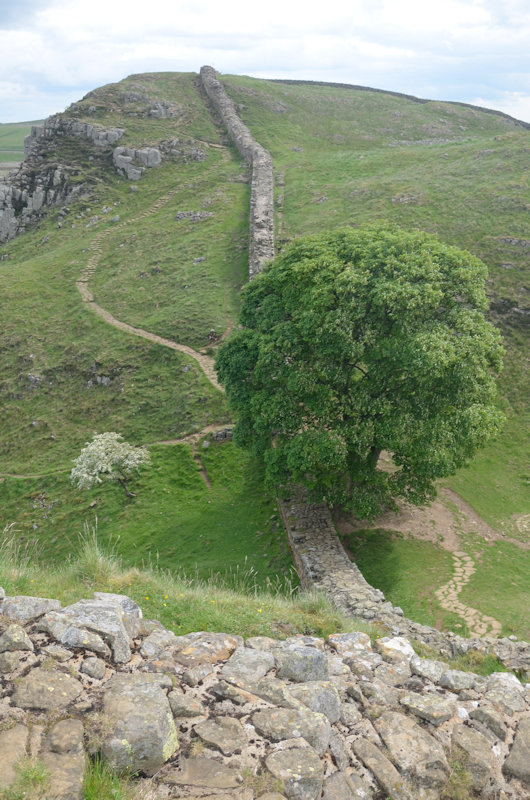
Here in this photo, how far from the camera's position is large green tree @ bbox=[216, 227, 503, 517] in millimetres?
21719

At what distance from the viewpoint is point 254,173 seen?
223 ft

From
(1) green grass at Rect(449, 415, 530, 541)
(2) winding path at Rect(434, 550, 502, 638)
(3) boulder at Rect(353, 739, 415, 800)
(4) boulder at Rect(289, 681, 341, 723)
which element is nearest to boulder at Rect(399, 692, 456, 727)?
(3) boulder at Rect(353, 739, 415, 800)

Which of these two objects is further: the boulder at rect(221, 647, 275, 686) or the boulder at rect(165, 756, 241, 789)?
the boulder at rect(221, 647, 275, 686)

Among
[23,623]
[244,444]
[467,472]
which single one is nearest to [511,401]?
[467,472]

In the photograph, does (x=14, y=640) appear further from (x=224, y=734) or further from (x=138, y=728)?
(x=224, y=734)

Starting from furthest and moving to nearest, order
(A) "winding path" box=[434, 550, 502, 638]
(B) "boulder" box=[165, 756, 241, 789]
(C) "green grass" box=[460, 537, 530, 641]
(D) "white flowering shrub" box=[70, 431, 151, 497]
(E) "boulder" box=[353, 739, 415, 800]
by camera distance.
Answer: (D) "white flowering shrub" box=[70, 431, 151, 497] < (C) "green grass" box=[460, 537, 530, 641] < (A) "winding path" box=[434, 550, 502, 638] < (E) "boulder" box=[353, 739, 415, 800] < (B) "boulder" box=[165, 756, 241, 789]

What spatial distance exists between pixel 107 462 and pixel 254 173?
49033 millimetres

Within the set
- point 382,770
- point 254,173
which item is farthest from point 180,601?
point 254,173

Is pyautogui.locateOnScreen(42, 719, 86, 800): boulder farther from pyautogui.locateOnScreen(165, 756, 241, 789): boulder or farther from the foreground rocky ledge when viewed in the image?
pyautogui.locateOnScreen(165, 756, 241, 789): boulder

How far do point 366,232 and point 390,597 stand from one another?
1682 centimetres

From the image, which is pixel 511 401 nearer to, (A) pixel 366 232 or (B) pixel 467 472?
(B) pixel 467 472

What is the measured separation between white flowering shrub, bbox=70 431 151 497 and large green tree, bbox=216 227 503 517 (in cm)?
1139

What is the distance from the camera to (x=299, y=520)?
25.5 m

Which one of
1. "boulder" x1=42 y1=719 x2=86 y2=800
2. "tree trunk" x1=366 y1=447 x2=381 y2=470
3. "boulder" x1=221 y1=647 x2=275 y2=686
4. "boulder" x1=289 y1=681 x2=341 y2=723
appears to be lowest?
"tree trunk" x1=366 y1=447 x2=381 y2=470
